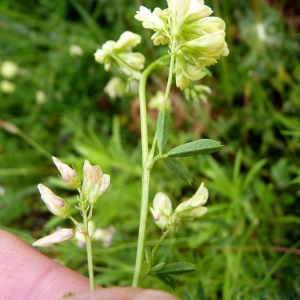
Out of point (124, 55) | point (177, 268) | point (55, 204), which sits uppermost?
point (124, 55)

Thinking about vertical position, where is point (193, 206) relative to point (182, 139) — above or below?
above

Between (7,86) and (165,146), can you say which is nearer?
(165,146)

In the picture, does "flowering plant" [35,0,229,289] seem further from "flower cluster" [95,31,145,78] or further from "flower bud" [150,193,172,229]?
"flower cluster" [95,31,145,78]

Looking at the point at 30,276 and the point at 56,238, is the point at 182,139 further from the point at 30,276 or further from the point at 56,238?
the point at 56,238

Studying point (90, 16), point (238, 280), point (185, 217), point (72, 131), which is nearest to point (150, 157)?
point (185, 217)

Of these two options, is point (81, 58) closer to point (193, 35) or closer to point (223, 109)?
point (223, 109)

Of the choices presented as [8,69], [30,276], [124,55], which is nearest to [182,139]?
[124,55]
